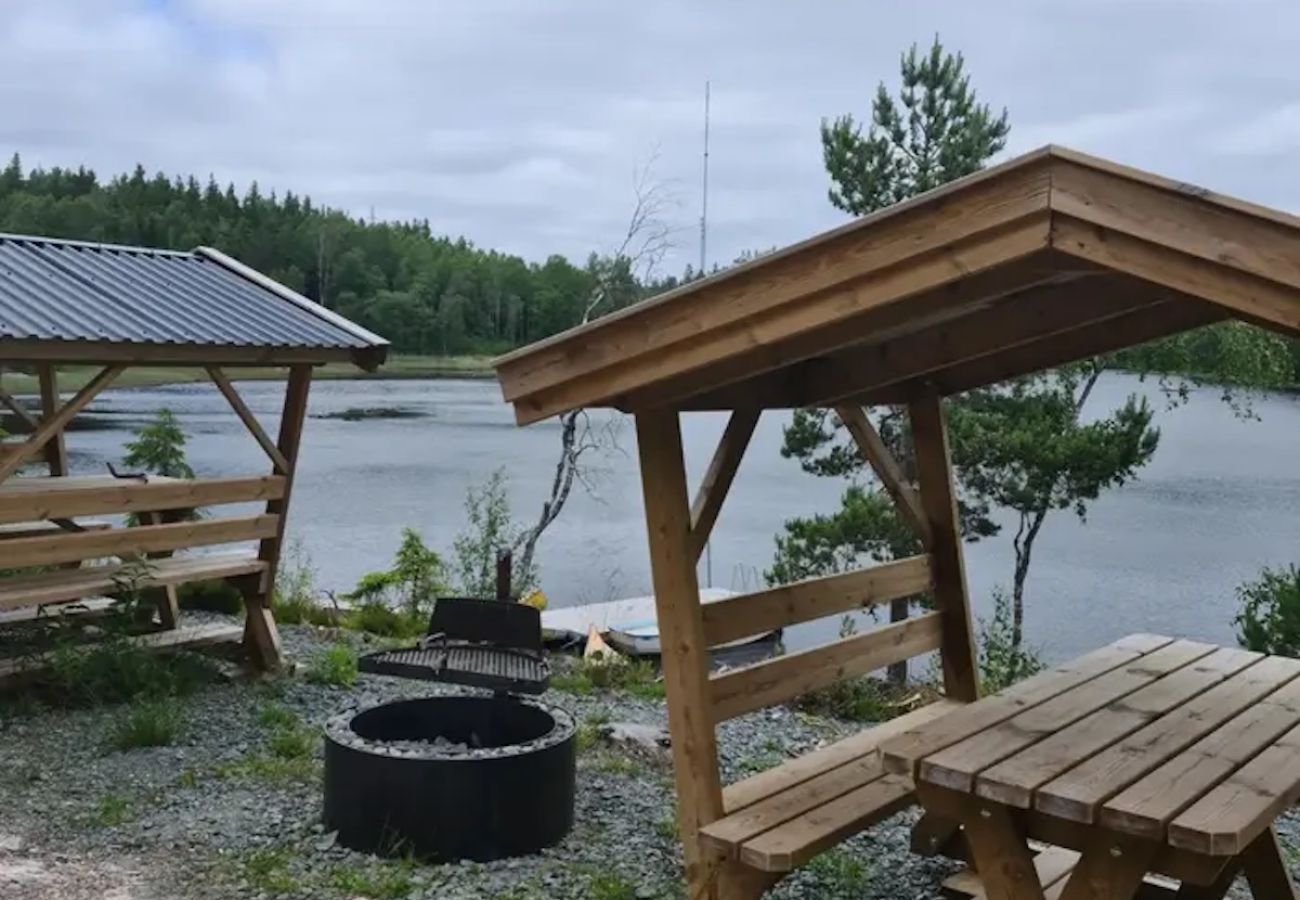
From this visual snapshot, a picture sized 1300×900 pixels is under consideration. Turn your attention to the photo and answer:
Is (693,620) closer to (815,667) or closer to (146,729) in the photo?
(815,667)

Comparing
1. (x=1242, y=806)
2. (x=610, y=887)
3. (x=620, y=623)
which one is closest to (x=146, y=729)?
(x=610, y=887)

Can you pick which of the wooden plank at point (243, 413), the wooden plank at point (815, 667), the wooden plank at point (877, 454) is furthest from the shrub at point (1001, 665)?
the wooden plank at point (243, 413)

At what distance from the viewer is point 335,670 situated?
23.4 ft

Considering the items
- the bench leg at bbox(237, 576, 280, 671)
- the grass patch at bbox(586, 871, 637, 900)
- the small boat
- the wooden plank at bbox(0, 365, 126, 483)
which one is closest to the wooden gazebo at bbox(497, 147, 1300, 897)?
the grass patch at bbox(586, 871, 637, 900)

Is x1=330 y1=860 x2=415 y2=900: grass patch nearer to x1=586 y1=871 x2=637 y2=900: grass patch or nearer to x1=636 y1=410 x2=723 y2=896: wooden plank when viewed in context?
x1=586 y1=871 x2=637 y2=900: grass patch

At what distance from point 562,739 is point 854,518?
7.52m

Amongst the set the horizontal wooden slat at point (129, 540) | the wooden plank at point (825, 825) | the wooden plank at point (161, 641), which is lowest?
the wooden plank at point (825, 825)

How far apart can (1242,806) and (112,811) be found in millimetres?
3997

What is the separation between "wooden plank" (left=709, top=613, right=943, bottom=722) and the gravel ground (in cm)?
75

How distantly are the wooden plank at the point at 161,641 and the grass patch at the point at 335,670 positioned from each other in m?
0.51

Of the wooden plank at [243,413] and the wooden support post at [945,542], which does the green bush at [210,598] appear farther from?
the wooden support post at [945,542]

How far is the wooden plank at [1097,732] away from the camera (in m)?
2.88

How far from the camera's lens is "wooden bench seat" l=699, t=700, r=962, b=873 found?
3.29 meters

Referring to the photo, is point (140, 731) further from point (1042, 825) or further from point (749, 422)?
point (1042, 825)
